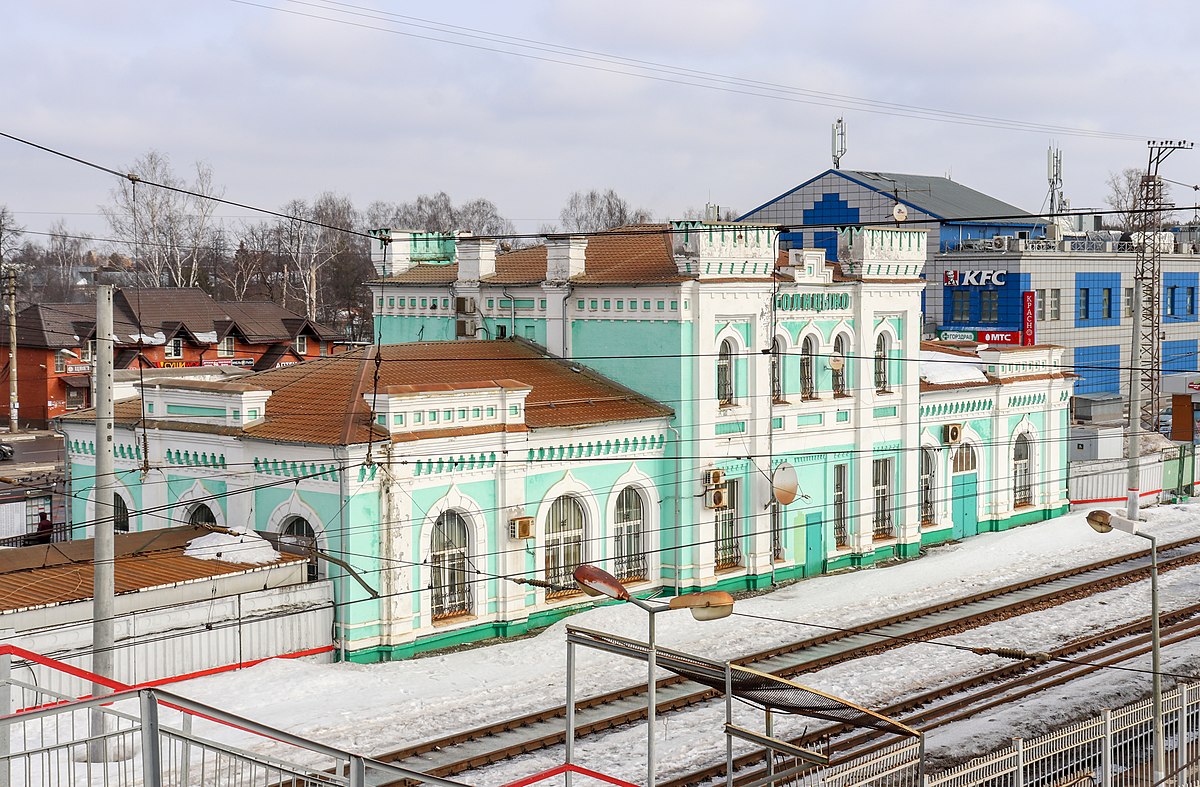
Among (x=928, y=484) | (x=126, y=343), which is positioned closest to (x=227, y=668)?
(x=928, y=484)

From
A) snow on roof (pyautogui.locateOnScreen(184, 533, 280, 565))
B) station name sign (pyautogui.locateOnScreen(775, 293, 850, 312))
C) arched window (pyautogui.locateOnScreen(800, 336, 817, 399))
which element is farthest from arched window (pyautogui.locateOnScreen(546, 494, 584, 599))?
arched window (pyautogui.locateOnScreen(800, 336, 817, 399))

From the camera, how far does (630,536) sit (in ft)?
91.2

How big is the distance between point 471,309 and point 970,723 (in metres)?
14.9

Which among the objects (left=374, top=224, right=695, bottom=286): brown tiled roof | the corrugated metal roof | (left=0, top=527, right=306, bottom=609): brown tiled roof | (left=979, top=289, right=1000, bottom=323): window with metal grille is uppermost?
the corrugated metal roof

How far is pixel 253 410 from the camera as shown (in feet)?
81.9

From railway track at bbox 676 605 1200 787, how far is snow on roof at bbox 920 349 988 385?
27.5ft

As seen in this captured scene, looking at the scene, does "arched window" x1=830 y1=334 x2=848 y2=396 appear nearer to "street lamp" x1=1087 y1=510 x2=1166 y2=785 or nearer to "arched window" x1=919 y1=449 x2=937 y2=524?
"arched window" x1=919 y1=449 x2=937 y2=524

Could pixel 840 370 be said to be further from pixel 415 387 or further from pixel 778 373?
pixel 415 387

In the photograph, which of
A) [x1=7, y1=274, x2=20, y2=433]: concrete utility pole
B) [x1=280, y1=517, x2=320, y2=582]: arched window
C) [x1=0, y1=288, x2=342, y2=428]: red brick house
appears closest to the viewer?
[x1=280, y1=517, x2=320, y2=582]: arched window

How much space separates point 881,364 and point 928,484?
3.73 meters

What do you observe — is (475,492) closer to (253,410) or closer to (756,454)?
(253,410)

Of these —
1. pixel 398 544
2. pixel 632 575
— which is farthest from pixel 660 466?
pixel 398 544

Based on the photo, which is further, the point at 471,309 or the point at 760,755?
the point at 471,309

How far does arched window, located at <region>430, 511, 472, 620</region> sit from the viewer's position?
24.4 metres
